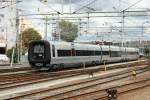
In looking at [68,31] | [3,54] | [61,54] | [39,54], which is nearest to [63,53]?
[61,54]

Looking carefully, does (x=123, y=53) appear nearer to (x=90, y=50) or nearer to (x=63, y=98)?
(x=90, y=50)

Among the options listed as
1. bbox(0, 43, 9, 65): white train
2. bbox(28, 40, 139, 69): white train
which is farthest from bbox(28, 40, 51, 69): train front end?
bbox(0, 43, 9, 65): white train

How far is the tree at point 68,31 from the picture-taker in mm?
132750

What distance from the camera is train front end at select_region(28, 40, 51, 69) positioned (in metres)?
39.3

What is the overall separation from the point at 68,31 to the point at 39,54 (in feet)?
324

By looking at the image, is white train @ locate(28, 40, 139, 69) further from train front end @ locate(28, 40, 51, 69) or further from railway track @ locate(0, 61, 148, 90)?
railway track @ locate(0, 61, 148, 90)

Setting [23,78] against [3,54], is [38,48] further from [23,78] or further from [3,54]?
[3,54]

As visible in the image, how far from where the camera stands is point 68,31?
139 meters

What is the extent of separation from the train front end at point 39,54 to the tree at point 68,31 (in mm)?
89910

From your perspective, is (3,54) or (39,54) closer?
(39,54)

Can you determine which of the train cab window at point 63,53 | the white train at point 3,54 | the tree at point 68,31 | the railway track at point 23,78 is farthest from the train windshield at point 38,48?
the tree at point 68,31

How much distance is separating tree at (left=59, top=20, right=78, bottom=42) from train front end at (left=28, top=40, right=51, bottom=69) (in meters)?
89.9

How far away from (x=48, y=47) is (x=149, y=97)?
62.6 ft

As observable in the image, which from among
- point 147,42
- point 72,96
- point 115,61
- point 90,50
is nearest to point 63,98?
point 72,96
